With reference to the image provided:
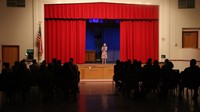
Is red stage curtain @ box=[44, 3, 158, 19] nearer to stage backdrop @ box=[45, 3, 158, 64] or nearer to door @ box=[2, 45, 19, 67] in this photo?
stage backdrop @ box=[45, 3, 158, 64]

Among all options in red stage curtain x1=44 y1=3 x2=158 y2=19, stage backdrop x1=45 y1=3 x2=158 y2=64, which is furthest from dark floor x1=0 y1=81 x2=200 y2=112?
red stage curtain x1=44 y1=3 x2=158 y2=19

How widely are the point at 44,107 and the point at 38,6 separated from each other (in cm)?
1132

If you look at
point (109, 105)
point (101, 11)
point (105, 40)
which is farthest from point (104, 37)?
point (109, 105)

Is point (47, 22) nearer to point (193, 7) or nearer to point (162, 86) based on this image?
point (193, 7)

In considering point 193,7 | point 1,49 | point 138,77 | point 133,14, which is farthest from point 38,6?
point 138,77

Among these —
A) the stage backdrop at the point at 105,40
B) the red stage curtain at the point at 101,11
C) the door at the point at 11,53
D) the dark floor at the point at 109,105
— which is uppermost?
the red stage curtain at the point at 101,11

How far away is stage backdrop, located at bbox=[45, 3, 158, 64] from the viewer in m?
20.7

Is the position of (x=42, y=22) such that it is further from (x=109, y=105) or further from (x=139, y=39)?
(x=109, y=105)

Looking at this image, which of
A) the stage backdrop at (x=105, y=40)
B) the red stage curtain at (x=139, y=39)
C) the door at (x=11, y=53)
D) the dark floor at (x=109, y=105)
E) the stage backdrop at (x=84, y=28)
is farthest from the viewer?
the stage backdrop at (x=105, y=40)

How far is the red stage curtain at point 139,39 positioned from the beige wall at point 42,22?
704 mm

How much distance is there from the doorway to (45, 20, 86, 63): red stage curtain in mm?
3239

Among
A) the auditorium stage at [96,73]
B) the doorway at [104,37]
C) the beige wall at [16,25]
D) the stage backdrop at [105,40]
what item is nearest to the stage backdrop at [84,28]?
the beige wall at [16,25]

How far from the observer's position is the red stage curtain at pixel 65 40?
20.9 metres

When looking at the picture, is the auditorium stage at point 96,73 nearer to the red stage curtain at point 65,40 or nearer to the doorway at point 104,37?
the red stage curtain at point 65,40
